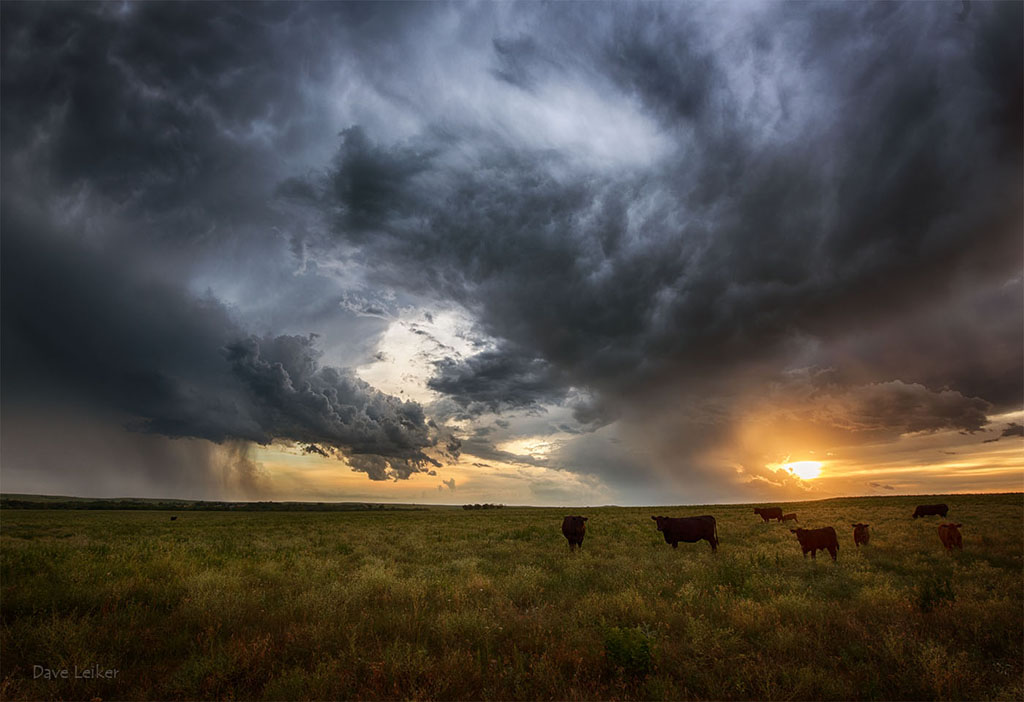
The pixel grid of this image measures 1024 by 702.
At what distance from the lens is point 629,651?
639 centimetres

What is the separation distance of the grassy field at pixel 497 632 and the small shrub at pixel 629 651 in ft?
0.08

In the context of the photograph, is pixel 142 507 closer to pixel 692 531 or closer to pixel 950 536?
pixel 692 531

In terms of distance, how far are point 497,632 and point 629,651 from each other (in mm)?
2288

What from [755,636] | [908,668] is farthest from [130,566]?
[908,668]

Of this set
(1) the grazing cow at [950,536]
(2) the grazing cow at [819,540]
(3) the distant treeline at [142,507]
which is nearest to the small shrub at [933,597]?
(2) the grazing cow at [819,540]

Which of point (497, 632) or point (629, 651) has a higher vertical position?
point (629, 651)

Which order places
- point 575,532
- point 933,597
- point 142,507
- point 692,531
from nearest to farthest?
point 933,597
point 575,532
point 692,531
point 142,507

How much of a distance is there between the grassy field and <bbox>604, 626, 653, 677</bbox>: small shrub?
0.02 metres

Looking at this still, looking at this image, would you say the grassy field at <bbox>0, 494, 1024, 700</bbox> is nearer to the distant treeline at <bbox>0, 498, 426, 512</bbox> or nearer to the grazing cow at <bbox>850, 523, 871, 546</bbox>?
the grazing cow at <bbox>850, 523, 871, 546</bbox>

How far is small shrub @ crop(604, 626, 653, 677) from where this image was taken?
6.31 meters

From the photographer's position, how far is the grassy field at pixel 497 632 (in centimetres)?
596

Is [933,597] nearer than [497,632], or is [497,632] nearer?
[497,632]

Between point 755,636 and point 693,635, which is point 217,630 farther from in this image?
point 755,636

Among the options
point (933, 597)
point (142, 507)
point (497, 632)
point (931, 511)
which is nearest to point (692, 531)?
point (933, 597)
